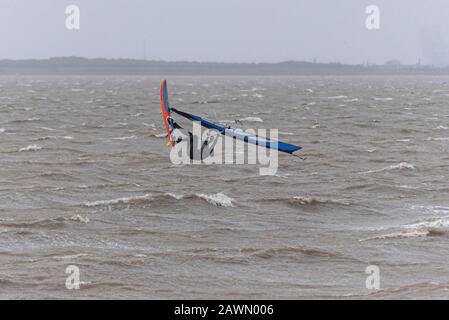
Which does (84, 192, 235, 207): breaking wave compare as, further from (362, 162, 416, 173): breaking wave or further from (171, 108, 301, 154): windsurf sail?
(362, 162, 416, 173): breaking wave

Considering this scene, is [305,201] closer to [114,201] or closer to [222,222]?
[222,222]

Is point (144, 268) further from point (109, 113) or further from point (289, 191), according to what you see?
point (109, 113)

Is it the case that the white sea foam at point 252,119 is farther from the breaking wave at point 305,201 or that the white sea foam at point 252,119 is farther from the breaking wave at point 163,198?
the breaking wave at point 305,201

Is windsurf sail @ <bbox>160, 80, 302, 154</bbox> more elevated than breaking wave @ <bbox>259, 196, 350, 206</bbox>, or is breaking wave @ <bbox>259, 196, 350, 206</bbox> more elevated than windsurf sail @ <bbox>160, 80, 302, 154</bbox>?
windsurf sail @ <bbox>160, 80, 302, 154</bbox>

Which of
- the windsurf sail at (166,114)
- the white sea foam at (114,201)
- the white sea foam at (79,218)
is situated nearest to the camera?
the white sea foam at (79,218)

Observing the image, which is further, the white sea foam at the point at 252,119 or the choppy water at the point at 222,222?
the white sea foam at the point at 252,119

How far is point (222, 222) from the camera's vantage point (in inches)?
992

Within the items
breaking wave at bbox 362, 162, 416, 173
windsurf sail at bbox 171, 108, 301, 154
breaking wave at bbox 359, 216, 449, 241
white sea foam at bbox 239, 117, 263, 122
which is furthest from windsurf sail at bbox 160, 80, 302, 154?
white sea foam at bbox 239, 117, 263, 122

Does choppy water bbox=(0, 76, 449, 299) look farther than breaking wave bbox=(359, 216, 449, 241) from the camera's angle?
No

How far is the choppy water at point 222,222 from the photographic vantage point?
18422mm

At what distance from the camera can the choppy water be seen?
18422 millimetres

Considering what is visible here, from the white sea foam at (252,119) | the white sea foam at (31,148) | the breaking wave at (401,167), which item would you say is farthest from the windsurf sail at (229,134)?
the white sea foam at (252,119)
